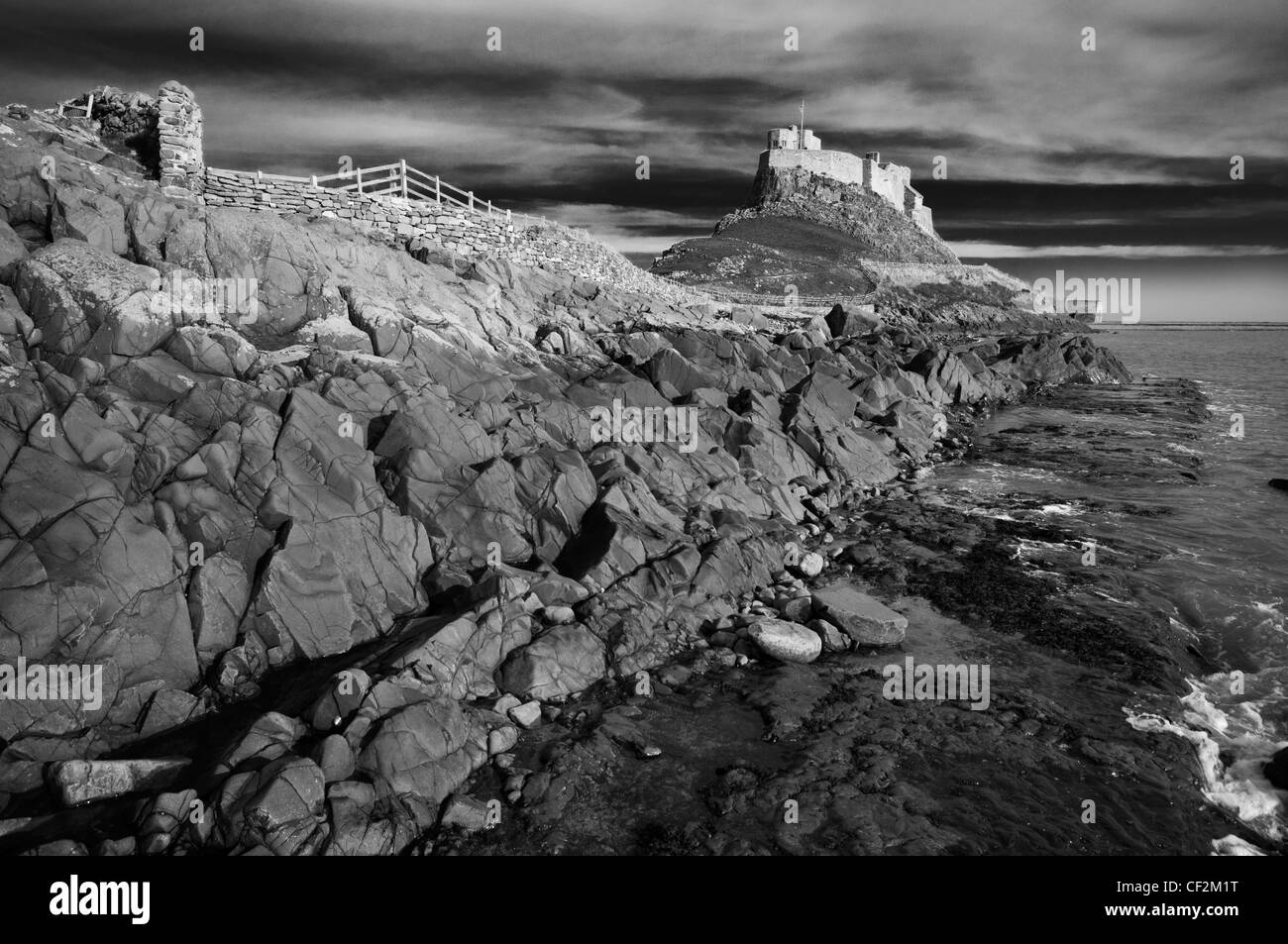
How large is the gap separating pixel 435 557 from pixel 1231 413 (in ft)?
220

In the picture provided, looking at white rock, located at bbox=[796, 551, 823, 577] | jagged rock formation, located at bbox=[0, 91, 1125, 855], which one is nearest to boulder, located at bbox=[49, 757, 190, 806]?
jagged rock formation, located at bbox=[0, 91, 1125, 855]

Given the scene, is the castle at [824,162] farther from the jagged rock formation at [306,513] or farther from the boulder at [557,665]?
the boulder at [557,665]

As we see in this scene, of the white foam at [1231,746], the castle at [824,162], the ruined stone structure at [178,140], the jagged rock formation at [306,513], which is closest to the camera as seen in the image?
the jagged rock formation at [306,513]

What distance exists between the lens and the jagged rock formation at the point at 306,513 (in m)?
13.2

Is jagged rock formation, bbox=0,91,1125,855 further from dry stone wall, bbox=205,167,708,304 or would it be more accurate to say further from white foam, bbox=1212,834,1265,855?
white foam, bbox=1212,834,1265,855

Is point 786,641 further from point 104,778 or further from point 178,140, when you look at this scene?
point 178,140

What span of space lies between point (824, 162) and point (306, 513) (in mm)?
175158

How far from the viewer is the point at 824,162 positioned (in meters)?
169

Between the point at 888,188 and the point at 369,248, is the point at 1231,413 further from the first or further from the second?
the point at 888,188

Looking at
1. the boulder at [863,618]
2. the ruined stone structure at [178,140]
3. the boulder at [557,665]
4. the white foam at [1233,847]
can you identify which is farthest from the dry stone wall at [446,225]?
the white foam at [1233,847]

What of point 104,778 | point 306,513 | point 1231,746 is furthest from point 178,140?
point 1231,746

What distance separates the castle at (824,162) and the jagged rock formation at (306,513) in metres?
156

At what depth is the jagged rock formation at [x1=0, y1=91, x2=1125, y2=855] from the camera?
1317cm
